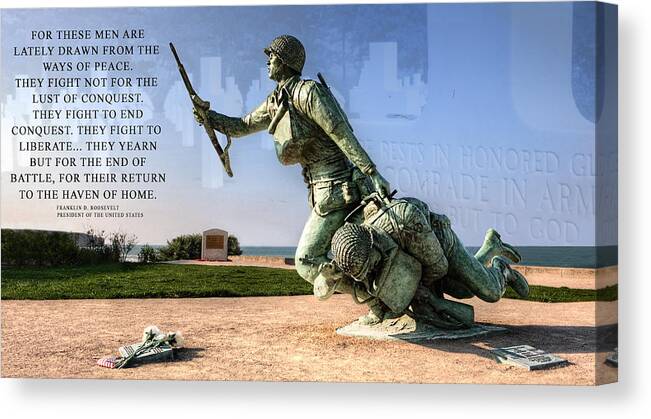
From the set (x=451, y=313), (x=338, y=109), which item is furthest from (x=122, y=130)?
(x=451, y=313)

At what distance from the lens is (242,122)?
7227 millimetres

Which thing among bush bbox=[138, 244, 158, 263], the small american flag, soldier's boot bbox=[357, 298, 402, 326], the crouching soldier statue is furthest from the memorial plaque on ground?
bush bbox=[138, 244, 158, 263]

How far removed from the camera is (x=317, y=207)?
270 inches

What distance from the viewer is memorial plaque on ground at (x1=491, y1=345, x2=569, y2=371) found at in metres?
6.23

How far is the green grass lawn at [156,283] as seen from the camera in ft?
34.9

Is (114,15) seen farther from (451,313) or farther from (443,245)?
(451,313)

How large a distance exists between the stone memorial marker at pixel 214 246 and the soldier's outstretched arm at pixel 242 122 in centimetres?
867

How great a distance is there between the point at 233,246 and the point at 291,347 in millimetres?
9530

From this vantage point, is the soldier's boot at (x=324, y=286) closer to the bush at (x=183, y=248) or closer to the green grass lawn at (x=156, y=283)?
the green grass lawn at (x=156, y=283)

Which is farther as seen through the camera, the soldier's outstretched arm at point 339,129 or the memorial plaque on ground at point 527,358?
the soldier's outstretched arm at point 339,129

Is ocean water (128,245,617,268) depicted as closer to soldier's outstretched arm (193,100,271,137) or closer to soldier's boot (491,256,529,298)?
soldier's boot (491,256,529,298)

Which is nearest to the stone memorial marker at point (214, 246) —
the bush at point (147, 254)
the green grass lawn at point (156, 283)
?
the green grass lawn at point (156, 283)

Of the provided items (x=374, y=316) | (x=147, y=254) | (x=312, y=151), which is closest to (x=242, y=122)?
(x=312, y=151)

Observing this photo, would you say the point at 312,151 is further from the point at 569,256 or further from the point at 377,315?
the point at 569,256
